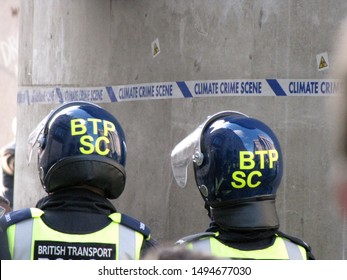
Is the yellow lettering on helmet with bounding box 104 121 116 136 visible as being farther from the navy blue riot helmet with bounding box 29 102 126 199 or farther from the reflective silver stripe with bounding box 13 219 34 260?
the reflective silver stripe with bounding box 13 219 34 260

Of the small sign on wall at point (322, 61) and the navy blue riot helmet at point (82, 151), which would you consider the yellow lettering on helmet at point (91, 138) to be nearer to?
the navy blue riot helmet at point (82, 151)

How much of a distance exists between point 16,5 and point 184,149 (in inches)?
508

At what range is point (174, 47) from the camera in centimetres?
712

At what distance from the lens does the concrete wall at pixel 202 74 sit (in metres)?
6.76

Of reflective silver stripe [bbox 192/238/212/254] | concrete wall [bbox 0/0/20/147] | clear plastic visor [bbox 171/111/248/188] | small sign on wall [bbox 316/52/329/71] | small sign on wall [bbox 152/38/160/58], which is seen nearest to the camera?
reflective silver stripe [bbox 192/238/212/254]

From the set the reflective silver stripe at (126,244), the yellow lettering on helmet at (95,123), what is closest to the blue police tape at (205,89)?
the yellow lettering on helmet at (95,123)

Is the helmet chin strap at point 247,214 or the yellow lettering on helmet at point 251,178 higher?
the yellow lettering on helmet at point 251,178

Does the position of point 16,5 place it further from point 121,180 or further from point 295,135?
point 121,180

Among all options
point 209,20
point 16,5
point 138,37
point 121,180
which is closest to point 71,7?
point 138,37

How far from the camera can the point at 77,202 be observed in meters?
4.07

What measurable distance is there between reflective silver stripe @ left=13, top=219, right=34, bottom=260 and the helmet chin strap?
845mm

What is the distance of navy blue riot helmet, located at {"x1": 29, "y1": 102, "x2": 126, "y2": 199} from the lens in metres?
4.17

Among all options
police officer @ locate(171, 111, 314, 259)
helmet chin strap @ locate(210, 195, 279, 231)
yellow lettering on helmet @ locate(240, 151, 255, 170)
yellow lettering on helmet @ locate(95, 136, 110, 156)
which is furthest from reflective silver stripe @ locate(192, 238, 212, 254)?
yellow lettering on helmet @ locate(95, 136, 110, 156)

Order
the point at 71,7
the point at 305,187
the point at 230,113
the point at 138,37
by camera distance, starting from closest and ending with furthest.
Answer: the point at 230,113 < the point at 305,187 < the point at 138,37 < the point at 71,7
